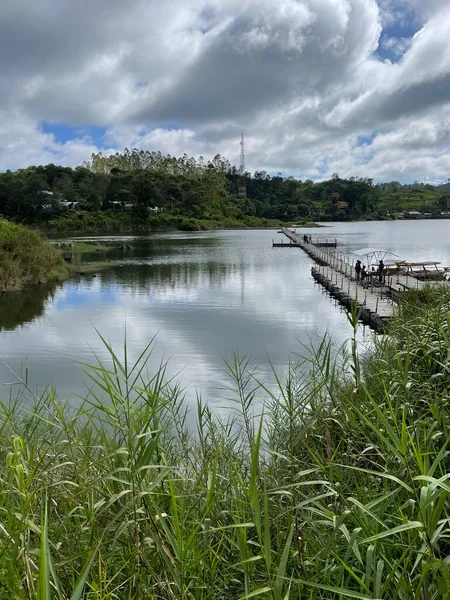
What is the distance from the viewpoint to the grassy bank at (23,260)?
19.9 meters

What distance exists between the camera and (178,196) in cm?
8038

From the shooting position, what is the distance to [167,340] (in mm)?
12070

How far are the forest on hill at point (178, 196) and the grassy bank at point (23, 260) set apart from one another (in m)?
18.7

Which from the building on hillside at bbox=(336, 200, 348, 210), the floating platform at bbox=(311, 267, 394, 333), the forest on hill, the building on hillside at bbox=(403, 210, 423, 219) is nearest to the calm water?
the floating platform at bbox=(311, 267, 394, 333)

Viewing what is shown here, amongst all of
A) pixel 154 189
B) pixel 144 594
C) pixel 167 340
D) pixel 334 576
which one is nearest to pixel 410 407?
pixel 334 576

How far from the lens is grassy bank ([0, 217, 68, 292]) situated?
19.9 m

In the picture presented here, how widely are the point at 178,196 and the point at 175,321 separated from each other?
225 ft

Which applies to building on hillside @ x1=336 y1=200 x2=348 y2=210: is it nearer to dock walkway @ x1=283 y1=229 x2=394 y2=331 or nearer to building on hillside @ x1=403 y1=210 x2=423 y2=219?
building on hillside @ x1=403 y1=210 x2=423 y2=219

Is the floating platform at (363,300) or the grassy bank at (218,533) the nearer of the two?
the grassy bank at (218,533)

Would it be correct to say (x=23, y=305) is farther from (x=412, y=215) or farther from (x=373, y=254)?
(x=412, y=215)

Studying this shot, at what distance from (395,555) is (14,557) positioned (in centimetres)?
141

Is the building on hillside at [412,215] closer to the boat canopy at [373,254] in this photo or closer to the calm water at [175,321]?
the boat canopy at [373,254]

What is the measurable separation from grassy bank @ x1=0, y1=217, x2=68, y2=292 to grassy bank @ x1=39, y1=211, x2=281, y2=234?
4061cm

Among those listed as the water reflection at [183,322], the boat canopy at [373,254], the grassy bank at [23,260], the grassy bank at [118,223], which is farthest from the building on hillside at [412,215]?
the grassy bank at [23,260]
